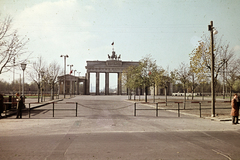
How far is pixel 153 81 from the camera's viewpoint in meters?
37.4

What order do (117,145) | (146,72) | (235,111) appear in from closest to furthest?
(117,145) < (235,111) < (146,72)

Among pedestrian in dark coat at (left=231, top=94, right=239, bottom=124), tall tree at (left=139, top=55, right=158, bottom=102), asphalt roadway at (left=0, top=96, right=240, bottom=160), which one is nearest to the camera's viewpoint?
asphalt roadway at (left=0, top=96, right=240, bottom=160)

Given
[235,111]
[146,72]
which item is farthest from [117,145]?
[146,72]

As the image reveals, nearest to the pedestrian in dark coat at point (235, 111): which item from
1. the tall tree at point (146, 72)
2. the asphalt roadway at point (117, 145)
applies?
the asphalt roadway at point (117, 145)

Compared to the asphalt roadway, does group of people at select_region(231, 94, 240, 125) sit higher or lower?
higher

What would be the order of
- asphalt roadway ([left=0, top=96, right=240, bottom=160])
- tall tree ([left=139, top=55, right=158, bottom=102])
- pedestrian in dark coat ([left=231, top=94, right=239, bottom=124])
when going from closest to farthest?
asphalt roadway ([left=0, top=96, right=240, bottom=160]) < pedestrian in dark coat ([left=231, top=94, right=239, bottom=124]) < tall tree ([left=139, top=55, right=158, bottom=102])

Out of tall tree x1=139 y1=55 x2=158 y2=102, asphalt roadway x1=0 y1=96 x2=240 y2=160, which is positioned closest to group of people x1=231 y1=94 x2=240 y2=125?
asphalt roadway x1=0 y1=96 x2=240 y2=160

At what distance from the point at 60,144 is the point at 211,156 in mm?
4965

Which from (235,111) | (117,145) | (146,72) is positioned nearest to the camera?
(117,145)

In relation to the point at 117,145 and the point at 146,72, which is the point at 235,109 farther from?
the point at 146,72

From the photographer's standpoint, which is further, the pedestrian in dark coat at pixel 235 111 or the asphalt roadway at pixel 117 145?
the pedestrian in dark coat at pixel 235 111

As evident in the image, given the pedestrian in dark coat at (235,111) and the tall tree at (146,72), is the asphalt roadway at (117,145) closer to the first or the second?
the pedestrian in dark coat at (235,111)

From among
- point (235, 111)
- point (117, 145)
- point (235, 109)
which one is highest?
point (235, 109)

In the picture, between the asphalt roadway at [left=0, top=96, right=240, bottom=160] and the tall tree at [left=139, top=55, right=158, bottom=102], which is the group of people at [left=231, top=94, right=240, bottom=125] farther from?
the tall tree at [left=139, top=55, right=158, bottom=102]
